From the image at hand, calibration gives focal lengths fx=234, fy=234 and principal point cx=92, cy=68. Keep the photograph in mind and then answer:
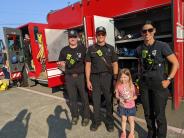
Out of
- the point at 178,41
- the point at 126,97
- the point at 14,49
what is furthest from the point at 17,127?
the point at 14,49

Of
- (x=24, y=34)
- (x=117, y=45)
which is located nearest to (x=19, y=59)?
(x=24, y=34)

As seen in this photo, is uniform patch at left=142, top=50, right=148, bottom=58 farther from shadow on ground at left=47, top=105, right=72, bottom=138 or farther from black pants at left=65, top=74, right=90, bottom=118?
shadow on ground at left=47, top=105, right=72, bottom=138

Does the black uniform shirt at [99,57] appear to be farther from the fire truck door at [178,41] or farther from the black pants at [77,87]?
the fire truck door at [178,41]

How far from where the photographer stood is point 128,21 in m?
6.64

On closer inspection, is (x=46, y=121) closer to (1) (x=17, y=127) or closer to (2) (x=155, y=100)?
(1) (x=17, y=127)

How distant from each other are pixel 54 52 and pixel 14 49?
8.89 feet

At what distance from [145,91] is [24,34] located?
7482mm

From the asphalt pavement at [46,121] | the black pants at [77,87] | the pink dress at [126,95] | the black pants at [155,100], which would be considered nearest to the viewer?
the black pants at [155,100]

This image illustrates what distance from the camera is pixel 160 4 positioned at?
16.8 ft

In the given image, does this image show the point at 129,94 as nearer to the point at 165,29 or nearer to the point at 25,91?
the point at 165,29

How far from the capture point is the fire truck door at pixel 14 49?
8812mm

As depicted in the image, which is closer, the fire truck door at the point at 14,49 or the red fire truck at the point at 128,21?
the red fire truck at the point at 128,21

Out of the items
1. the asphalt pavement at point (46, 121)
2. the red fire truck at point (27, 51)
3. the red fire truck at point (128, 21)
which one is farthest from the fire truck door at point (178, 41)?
the red fire truck at point (27, 51)

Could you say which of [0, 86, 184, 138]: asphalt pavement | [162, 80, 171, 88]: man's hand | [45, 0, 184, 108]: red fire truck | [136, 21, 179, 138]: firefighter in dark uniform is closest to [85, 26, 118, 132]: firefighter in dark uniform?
[0, 86, 184, 138]: asphalt pavement
